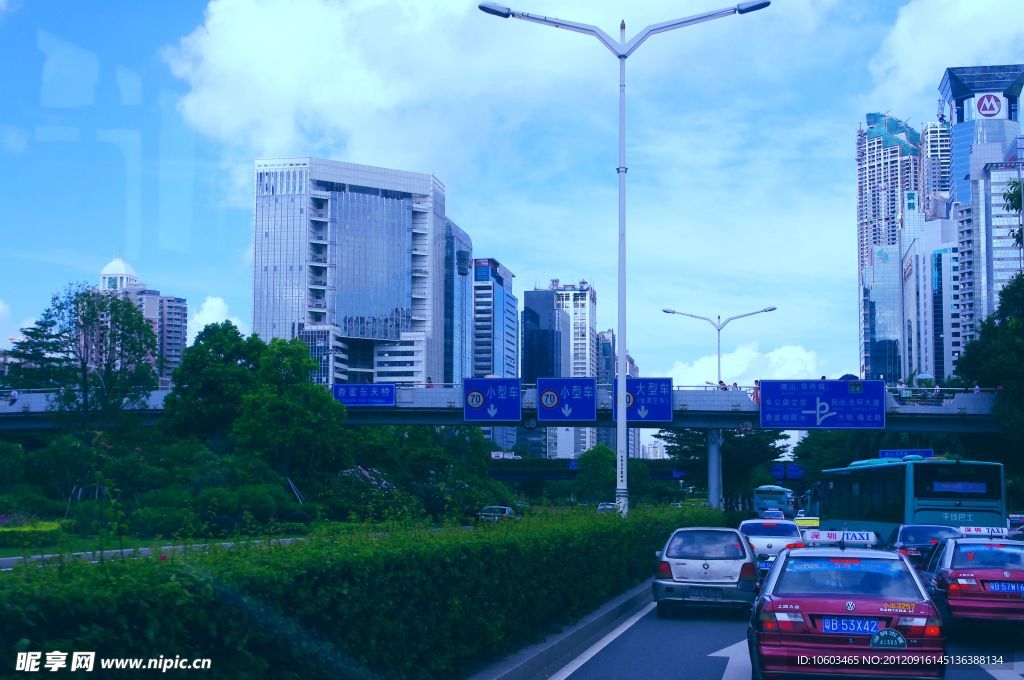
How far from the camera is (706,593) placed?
16.8 m

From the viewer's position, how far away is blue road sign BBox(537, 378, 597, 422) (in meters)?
45.5

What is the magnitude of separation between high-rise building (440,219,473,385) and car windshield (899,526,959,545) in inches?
5674

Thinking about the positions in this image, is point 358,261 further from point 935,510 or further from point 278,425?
point 935,510

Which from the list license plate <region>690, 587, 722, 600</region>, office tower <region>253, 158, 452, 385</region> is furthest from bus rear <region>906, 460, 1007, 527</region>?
office tower <region>253, 158, 452, 385</region>

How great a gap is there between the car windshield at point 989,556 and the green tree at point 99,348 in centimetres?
3427

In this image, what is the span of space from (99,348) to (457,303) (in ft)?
424

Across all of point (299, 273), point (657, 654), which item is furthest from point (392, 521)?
point (299, 273)

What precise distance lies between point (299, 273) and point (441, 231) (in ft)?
88.3

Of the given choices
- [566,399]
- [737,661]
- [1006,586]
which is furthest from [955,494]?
[566,399]

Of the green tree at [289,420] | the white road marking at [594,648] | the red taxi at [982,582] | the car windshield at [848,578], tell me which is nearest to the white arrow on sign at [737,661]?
the white road marking at [594,648]

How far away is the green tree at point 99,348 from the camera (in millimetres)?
40750

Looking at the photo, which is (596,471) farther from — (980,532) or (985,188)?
(985,188)

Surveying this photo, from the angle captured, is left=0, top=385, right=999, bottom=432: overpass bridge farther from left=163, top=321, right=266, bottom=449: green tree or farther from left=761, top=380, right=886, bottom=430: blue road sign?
left=163, top=321, right=266, bottom=449: green tree

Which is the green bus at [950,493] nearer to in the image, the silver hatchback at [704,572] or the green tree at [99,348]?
the silver hatchback at [704,572]
